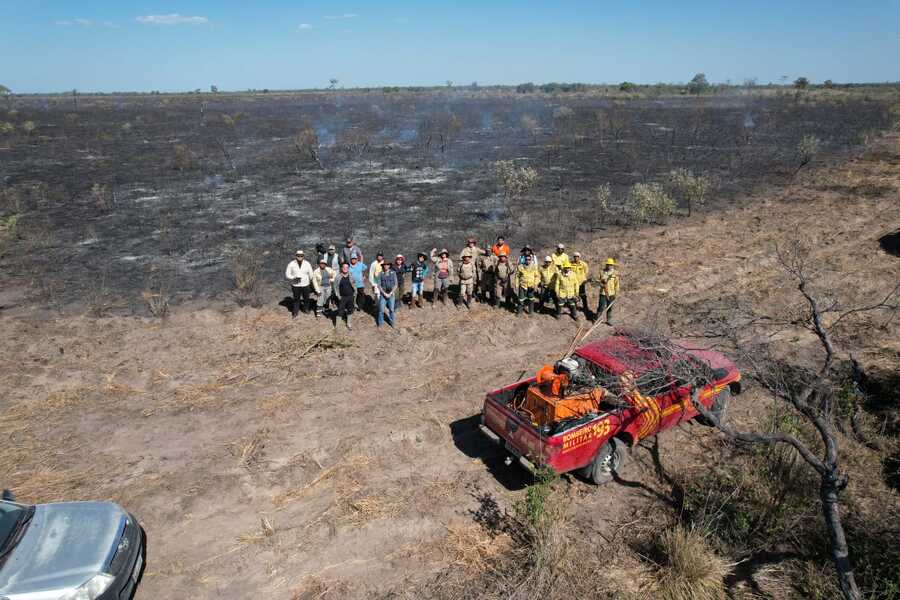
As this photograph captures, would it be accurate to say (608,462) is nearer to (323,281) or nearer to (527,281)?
(527,281)

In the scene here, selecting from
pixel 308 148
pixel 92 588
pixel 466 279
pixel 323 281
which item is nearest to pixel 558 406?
pixel 92 588

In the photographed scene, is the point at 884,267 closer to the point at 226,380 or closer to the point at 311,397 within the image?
the point at 311,397

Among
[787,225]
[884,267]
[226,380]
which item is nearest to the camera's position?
[226,380]

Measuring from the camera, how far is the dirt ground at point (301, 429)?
662 cm

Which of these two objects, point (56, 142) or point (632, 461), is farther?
point (56, 142)

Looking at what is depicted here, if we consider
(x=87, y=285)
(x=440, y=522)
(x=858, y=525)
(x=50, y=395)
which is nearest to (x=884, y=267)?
(x=858, y=525)

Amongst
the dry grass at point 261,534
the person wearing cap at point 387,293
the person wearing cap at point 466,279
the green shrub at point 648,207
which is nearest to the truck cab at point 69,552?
the dry grass at point 261,534

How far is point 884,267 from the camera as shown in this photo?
15.3m

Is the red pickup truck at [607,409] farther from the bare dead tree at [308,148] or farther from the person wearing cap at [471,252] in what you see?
the bare dead tree at [308,148]

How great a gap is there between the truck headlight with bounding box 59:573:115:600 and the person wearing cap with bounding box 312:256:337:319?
24.2 ft

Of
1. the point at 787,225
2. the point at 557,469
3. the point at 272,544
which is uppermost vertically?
the point at 787,225

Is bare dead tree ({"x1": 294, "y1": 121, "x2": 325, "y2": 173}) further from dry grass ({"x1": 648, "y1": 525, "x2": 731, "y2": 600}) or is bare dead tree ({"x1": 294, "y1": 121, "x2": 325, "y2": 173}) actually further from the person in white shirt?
dry grass ({"x1": 648, "y1": 525, "x2": 731, "y2": 600})

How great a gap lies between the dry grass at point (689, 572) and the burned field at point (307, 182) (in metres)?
12.0

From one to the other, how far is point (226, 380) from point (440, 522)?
537cm
